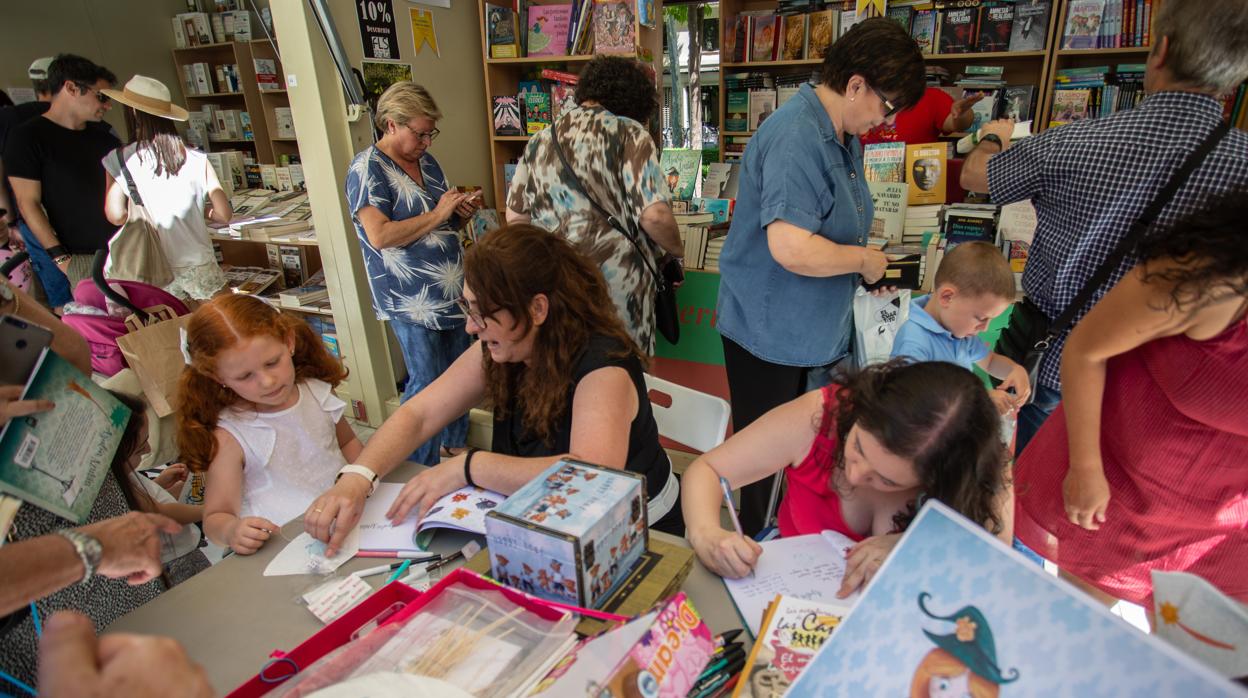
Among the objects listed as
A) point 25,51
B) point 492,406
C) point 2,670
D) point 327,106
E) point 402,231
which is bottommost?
point 2,670

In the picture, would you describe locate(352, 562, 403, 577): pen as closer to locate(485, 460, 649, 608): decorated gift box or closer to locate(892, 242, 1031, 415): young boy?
locate(485, 460, 649, 608): decorated gift box

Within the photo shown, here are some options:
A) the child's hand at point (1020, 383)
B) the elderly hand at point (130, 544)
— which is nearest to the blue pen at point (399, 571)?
the elderly hand at point (130, 544)

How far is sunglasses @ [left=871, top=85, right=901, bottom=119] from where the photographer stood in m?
1.62

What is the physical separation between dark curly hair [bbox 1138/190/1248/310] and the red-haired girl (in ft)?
5.64

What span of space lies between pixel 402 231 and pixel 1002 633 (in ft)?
7.43

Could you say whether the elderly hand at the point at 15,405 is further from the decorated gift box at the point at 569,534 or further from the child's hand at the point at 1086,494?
the child's hand at the point at 1086,494

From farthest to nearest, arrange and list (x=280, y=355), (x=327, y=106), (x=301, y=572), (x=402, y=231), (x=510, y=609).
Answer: (x=327, y=106) → (x=402, y=231) → (x=280, y=355) → (x=301, y=572) → (x=510, y=609)

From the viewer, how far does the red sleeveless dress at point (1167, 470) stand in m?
1.08

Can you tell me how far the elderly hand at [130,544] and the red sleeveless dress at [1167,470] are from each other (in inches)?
66.1

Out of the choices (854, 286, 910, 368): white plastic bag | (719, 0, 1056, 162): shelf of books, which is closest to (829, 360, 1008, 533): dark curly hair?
(854, 286, 910, 368): white plastic bag

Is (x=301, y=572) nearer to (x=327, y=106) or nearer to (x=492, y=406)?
(x=492, y=406)

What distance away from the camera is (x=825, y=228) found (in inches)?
68.7

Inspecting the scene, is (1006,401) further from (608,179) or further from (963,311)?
(608,179)

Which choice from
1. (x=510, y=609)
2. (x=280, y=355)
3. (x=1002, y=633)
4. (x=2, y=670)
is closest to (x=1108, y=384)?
(x=1002, y=633)
